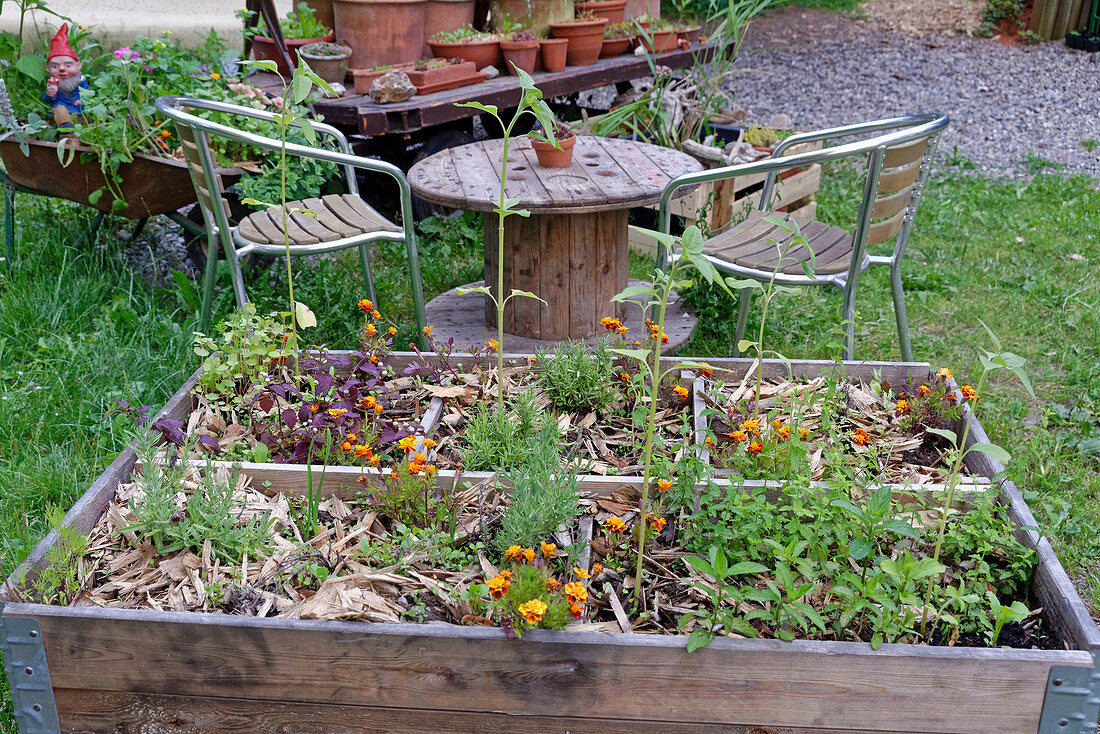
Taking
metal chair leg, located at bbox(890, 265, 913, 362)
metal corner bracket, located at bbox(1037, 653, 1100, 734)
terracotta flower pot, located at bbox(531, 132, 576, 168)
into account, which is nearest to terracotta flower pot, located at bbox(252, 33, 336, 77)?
terracotta flower pot, located at bbox(531, 132, 576, 168)

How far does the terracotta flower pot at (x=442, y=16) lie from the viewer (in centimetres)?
524

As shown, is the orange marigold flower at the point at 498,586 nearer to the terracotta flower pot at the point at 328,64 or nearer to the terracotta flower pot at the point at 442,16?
the terracotta flower pot at the point at 328,64

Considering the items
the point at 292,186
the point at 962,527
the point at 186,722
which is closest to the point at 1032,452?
the point at 962,527

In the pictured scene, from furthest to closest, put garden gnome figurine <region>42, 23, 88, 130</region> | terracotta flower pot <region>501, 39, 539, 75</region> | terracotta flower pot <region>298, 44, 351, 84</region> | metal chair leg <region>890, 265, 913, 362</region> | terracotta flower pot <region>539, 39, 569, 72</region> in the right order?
1. terracotta flower pot <region>539, 39, 569, 72</region>
2. terracotta flower pot <region>501, 39, 539, 75</region>
3. terracotta flower pot <region>298, 44, 351, 84</region>
4. garden gnome figurine <region>42, 23, 88, 130</region>
5. metal chair leg <region>890, 265, 913, 362</region>

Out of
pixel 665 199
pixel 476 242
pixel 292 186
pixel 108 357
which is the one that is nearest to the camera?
pixel 665 199

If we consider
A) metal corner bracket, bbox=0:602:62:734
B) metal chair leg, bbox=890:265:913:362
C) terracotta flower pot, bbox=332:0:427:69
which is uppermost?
terracotta flower pot, bbox=332:0:427:69

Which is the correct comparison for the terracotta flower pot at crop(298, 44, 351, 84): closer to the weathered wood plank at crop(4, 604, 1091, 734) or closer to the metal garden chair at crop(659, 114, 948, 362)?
the metal garden chair at crop(659, 114, 948, 362)

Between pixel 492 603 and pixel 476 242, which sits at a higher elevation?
pixel 492 603

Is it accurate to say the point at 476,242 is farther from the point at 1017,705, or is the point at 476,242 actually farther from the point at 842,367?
the point at 1017,705

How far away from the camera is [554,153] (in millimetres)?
3395

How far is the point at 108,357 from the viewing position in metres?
3.36

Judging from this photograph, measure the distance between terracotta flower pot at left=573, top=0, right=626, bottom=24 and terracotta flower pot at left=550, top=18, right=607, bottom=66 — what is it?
0.87 ft

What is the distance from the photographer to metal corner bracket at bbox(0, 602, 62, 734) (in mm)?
1708

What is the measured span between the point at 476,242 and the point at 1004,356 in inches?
136
